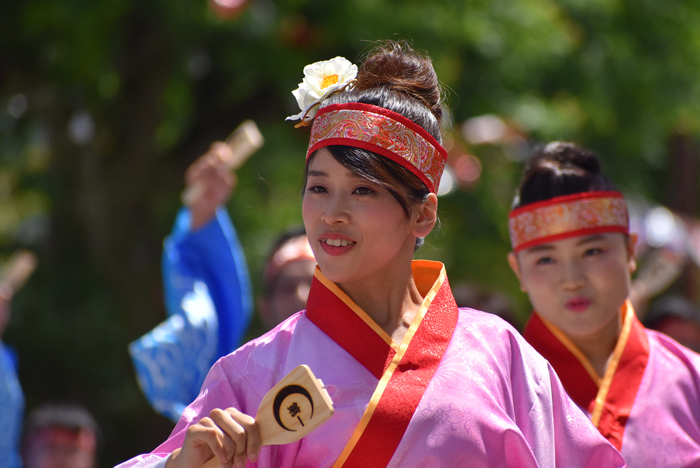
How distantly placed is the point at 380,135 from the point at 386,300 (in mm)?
352

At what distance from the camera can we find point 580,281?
216 cm

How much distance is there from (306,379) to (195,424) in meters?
0.23

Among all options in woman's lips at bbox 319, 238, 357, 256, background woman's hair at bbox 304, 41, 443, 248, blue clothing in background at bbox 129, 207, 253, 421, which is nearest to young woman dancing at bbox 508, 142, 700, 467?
background woman's hair at bbox 304, 41, 443, 248

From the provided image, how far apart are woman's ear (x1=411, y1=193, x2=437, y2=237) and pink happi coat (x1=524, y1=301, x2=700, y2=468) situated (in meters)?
0.74

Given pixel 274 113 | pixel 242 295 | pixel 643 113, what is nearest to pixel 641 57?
pixel 643 113

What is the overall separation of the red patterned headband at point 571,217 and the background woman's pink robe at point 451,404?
583 mm

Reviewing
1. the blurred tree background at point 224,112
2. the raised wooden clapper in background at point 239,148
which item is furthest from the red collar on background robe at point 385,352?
the blurred tree background at point 224,112

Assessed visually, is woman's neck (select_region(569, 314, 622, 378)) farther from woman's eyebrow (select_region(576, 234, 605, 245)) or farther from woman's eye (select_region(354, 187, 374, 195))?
woman's eye (select_region(354, 187, 374, 195))

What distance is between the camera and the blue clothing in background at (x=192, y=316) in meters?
2.68

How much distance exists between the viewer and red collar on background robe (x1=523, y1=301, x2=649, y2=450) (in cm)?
209

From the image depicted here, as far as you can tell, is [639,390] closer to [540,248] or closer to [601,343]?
[601,343]

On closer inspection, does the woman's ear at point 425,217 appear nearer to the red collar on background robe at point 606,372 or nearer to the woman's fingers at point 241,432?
the woman's fingers at point 241,432

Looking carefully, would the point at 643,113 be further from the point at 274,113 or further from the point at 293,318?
the point at 293,318

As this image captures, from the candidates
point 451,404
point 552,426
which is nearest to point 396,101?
point 451,404
